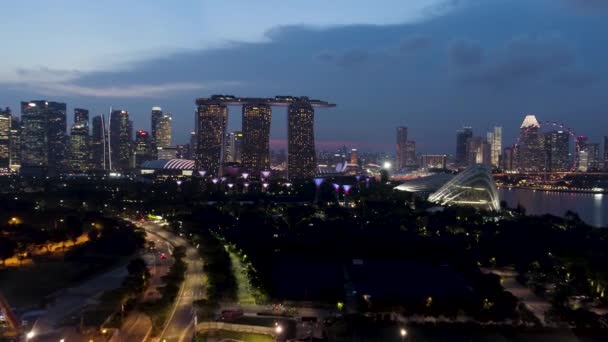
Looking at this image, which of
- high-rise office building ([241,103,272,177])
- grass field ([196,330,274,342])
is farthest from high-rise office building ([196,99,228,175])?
grass field ([196,330,274,342])

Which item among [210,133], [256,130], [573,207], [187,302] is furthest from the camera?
[256,130]

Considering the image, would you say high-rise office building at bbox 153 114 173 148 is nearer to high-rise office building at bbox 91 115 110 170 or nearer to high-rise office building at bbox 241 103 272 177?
high-rise office building at bbox 91 115 110 170

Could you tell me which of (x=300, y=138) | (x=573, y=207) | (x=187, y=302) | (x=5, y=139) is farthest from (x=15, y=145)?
(x=187, y=302)

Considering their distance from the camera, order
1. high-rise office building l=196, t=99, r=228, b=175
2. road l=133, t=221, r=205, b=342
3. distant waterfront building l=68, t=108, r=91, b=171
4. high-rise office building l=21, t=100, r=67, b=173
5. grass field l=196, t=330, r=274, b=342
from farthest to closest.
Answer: distant waterfront building l=68, t=108, r=91, b=171
high-rise office building l=21, t=100, r=67, b=173
high-rise office building l=196, t=99, r=228, b=175
road l=133, t=221, r=205, b=342
grass field l=196, t=330, r=274, b=342

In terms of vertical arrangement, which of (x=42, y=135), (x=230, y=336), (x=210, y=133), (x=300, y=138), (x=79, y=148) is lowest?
(x=230, y=336)

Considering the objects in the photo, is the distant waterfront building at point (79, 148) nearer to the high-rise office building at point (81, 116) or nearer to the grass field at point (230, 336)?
the high-rise office building at point (81, 116)

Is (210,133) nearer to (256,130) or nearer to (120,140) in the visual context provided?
(256,130)

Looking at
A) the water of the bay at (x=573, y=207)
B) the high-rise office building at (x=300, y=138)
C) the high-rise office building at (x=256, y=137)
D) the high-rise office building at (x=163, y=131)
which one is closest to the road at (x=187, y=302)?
the water of the bay at (x=573, y=207)
